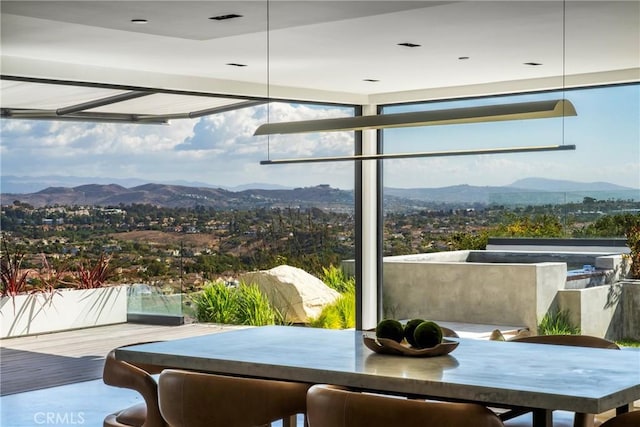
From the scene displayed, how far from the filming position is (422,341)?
157 inches

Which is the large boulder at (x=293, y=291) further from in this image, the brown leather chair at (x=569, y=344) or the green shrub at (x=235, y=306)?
the brown leather chair at (x=569, y=344)

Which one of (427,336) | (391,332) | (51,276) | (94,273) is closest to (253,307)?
(94,273)

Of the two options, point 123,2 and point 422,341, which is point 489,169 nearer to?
point 123,2

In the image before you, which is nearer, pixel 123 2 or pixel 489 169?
pixel 123 2

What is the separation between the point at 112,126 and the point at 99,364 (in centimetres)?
179

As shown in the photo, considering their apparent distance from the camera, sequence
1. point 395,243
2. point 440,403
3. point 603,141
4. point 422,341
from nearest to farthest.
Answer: point 440,403, point 422,341, point 603,141, point 395,243

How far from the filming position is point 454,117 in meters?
4.24

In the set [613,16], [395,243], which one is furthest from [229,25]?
[395,243]

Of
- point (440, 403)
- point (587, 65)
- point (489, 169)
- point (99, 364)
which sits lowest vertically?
point (99, 364)

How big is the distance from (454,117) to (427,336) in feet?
3.02

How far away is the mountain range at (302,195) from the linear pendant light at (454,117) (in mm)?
2985

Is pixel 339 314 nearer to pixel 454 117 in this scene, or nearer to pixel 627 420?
pixel 454 117

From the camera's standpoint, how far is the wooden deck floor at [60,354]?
7.24 meters

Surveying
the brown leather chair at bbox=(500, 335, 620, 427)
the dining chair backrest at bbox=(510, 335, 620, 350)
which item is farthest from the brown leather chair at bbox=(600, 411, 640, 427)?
the dining chair backrest at bbox=(510, 335, 620, 350)
